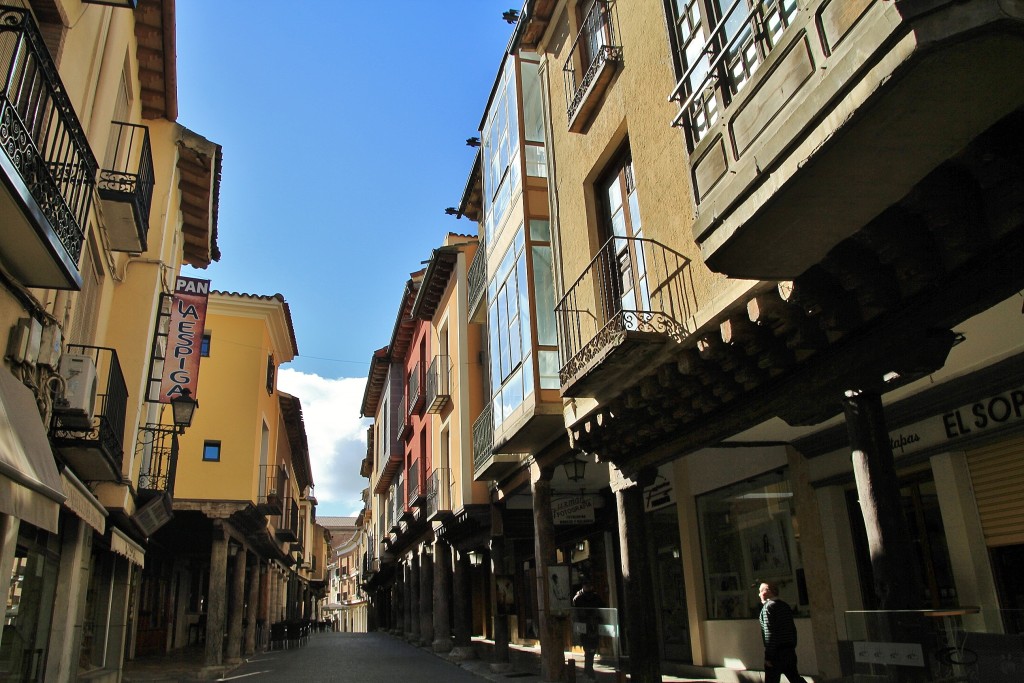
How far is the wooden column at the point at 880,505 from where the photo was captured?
5.30 m

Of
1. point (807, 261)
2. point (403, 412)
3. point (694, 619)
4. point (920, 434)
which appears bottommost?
point (694, 619)

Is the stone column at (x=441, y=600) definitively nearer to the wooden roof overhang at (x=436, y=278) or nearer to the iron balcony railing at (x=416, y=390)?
the iron balcony railing at (x=416, y=390)

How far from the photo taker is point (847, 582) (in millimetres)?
9664

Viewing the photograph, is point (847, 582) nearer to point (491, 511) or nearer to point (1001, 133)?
point (1001, 133)

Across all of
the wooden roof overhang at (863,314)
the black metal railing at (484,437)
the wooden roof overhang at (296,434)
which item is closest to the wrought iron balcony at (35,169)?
the wooden roof overhang at (863,314)

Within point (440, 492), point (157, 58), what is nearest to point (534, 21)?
point (157, 58)

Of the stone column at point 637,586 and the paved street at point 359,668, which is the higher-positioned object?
the stone column at point 637,586

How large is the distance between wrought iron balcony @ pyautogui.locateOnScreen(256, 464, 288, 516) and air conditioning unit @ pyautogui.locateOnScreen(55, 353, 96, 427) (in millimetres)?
→ 12268

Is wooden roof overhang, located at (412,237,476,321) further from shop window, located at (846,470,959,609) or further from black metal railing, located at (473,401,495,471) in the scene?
shop window, located at (846,470,959,609)

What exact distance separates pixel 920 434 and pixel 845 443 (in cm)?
104

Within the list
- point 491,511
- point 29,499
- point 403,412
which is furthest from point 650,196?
point 403,412

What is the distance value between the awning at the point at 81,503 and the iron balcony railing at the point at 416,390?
558 inches

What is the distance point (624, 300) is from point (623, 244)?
2.67ft

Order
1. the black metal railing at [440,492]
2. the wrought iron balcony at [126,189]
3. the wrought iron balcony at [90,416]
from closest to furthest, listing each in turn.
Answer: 1. the wrought iron balcony at [90,416]
2. the wrought iron balcony at [126,189]
3. the black metal railing at [440,492]
